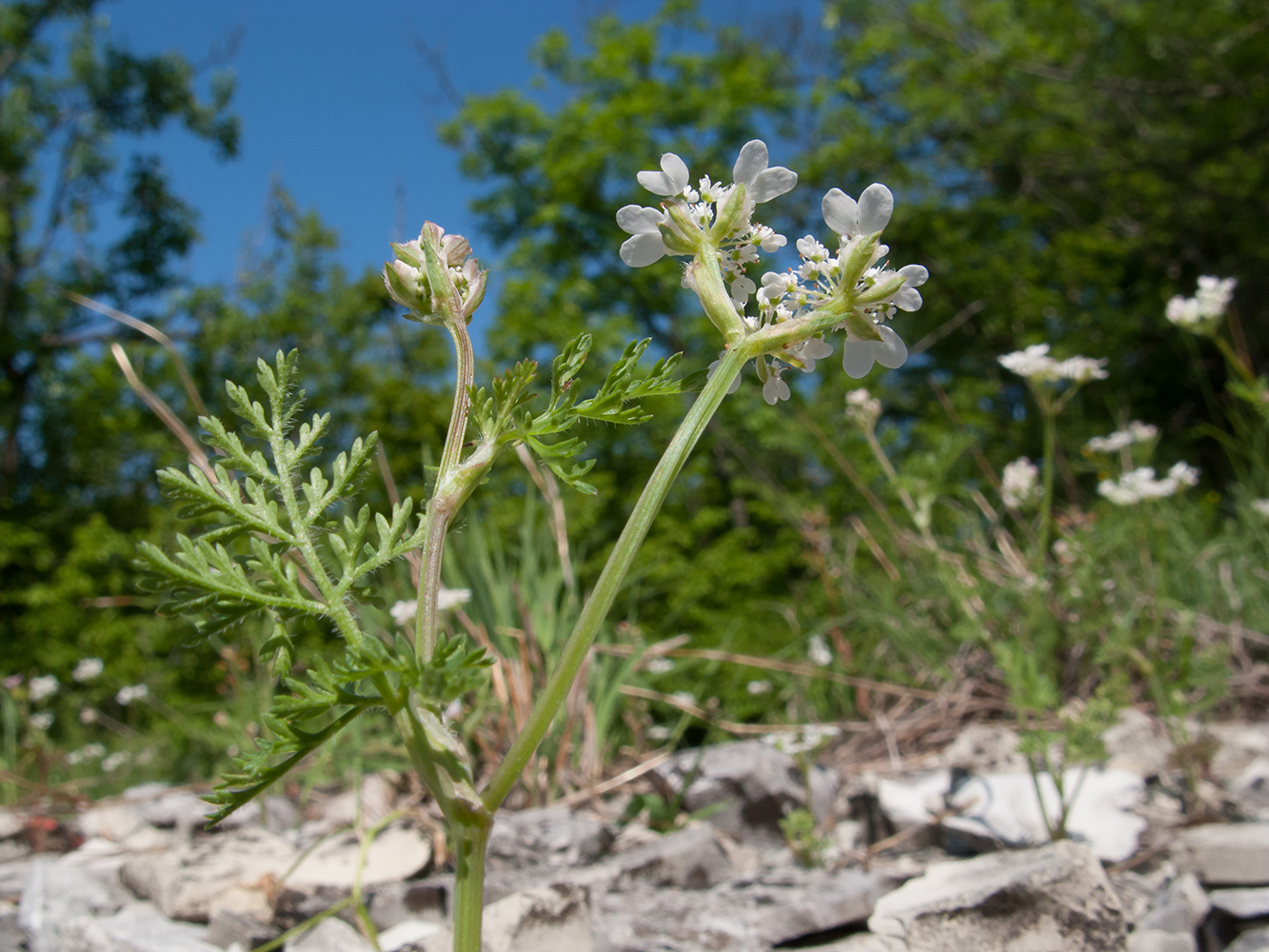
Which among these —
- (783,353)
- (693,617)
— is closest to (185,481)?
(783,353)

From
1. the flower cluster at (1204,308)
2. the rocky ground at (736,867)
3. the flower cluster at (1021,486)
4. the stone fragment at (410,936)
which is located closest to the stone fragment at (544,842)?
the rocky ground at (736,867)

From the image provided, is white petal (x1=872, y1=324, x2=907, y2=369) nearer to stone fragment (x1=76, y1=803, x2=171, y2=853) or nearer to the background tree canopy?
stone fragment (x1=76, y1=803, x2=171, y2=853)

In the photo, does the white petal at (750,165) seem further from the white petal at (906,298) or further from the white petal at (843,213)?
the white petal at (906,298)

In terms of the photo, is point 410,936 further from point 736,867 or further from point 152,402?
point 152,402

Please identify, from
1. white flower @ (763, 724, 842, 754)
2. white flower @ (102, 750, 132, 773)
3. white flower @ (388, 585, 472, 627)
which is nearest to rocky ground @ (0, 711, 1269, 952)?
white flower @ (763, 724, 842, 754)

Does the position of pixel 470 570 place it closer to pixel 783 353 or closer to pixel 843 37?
pixel 783 353

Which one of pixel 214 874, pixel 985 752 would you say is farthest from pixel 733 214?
pixel 985 752

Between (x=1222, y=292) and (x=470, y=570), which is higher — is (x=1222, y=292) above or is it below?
above
